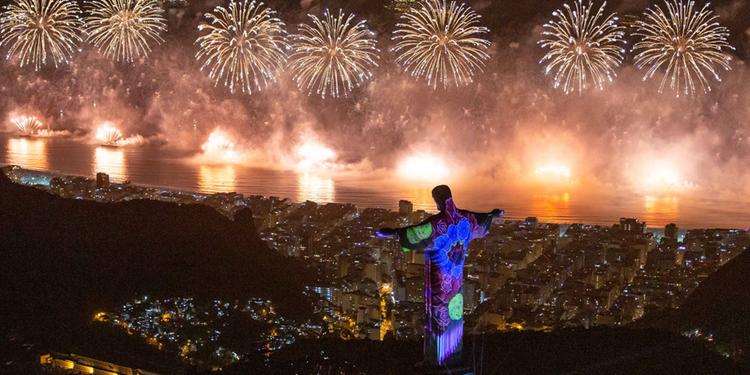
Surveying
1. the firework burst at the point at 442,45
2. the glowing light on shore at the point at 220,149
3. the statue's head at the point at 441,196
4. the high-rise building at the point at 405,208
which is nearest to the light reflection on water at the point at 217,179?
the glowing light on shore at the point at 220,149

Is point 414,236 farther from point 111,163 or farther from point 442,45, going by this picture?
point 111,163

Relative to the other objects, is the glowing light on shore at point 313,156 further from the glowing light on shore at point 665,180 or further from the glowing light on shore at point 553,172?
the glowing light on shore at point 665,180

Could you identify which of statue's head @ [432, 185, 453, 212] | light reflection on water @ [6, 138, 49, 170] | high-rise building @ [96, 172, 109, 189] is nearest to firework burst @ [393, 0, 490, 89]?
high-rise building @ [96, 172, 109, 189]

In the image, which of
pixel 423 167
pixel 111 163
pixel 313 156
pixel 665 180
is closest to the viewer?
pixel 665 180

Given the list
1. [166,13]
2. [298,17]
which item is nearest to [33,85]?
[166,13]

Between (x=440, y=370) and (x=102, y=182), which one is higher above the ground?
(x=102, y=182)

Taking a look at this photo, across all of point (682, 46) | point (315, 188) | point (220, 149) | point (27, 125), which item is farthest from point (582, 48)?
point (27, 125)

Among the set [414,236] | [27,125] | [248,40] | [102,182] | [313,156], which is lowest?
[102,182]

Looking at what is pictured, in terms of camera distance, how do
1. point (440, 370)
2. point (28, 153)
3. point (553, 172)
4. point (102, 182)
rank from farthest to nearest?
point (28, 153), point (553, 172), point (102, 182), point (440, 370)
